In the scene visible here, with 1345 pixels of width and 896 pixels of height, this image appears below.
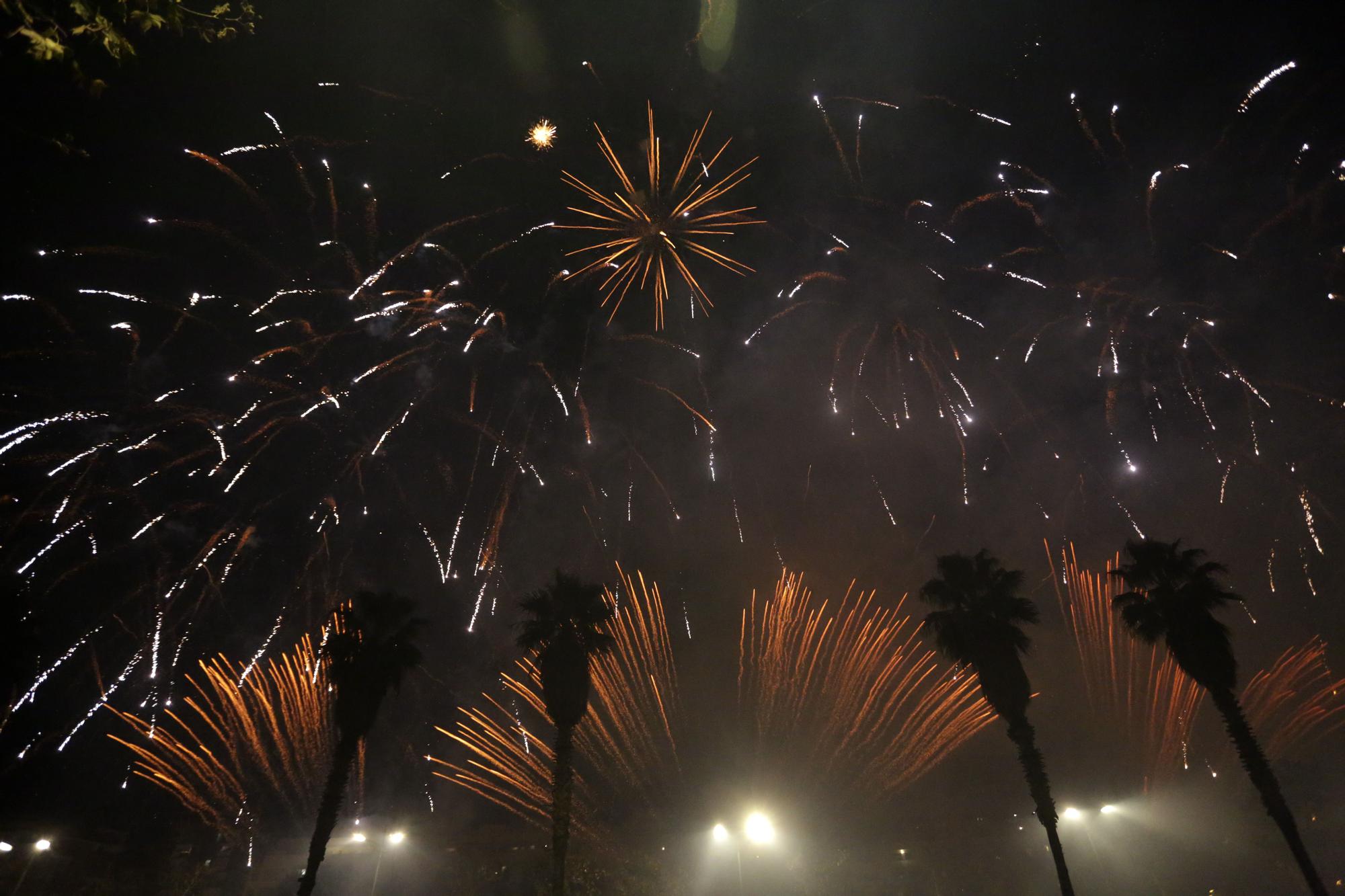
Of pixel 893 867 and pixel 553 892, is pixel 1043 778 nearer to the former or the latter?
pixel 553 892

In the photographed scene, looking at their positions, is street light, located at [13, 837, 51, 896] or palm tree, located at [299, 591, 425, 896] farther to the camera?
street light, located at [13, 837, 51, 896]

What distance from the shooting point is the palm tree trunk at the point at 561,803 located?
63.2ft

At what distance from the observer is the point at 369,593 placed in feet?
75.1

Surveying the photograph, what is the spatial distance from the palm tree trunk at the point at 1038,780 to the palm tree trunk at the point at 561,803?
13.9 meters

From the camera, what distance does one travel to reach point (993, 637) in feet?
71.5

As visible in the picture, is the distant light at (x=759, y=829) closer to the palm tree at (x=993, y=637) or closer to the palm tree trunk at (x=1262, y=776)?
the palm tree at (x=993, y=637)

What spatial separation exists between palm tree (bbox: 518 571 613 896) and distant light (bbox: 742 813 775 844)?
89.8ft

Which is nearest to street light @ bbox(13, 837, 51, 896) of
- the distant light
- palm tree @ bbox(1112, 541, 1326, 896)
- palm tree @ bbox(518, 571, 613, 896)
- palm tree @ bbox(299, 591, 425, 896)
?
palm tree @ bbox(299, 591, 425, 896)

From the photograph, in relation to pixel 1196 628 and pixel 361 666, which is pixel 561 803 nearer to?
pixel 361 666

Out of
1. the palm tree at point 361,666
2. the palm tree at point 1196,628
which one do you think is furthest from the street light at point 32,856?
the palm tree at point 1196,628

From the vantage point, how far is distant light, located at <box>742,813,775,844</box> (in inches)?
1789

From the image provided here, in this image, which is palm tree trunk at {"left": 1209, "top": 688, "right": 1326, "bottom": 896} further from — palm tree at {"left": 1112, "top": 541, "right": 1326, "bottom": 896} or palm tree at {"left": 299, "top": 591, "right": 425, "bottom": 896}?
palm tree at {"left": 299, "top": 591, "right": 425, "bottom": 896}

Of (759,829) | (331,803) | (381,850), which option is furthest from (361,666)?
(759,829)

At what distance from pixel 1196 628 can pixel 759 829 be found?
3469 cm
